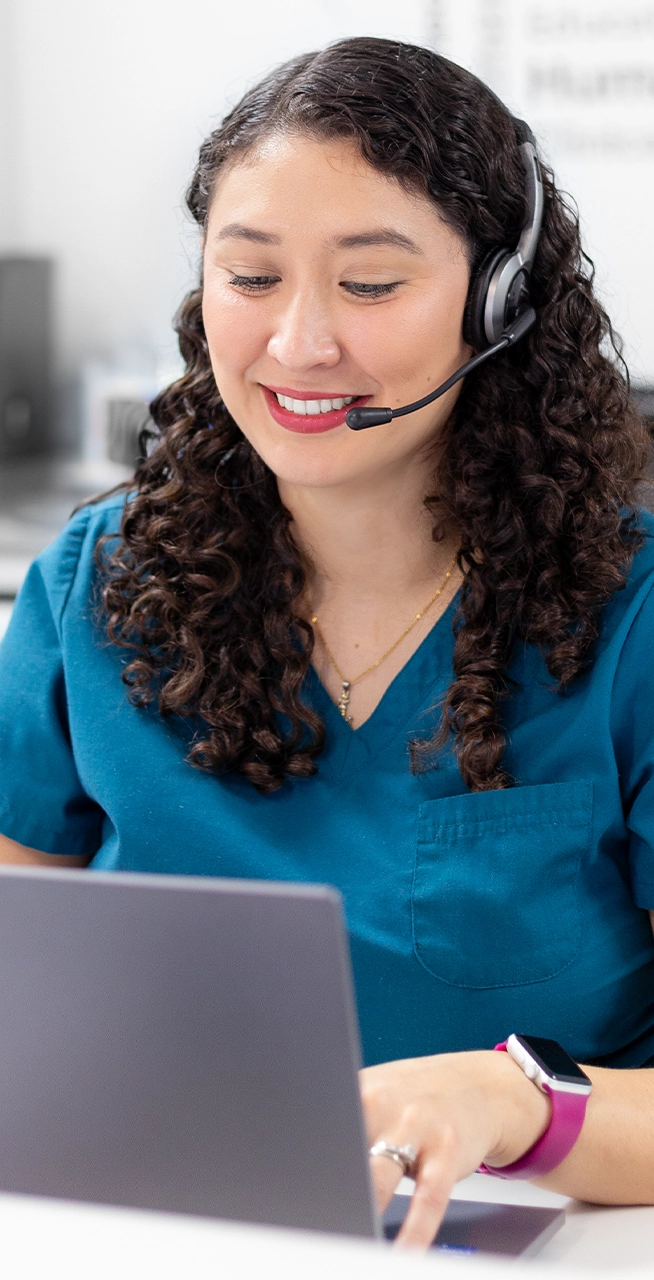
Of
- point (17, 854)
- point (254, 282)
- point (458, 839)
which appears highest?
point (254, 282)

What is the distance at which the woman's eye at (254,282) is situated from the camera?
3.46 feet

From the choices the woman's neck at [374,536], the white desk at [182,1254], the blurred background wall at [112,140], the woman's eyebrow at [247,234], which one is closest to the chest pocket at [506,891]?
the woman's neck at [374,536]

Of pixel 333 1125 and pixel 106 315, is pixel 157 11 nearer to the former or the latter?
pixel 106 315

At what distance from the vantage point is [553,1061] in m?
0.87

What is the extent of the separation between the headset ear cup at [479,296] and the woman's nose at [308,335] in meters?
0.13

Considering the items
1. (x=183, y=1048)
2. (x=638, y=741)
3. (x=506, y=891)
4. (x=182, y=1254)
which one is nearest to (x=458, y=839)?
(x=506, y=891)

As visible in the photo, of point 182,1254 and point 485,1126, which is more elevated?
point 182,1254

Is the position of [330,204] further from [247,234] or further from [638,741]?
[638,741]

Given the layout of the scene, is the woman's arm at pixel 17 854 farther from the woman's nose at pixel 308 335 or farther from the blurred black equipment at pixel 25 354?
the blurred black equipment at pixel 25 354

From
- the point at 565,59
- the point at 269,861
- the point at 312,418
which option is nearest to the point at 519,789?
the point at 269,861

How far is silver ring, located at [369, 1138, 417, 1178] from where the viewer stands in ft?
2.28

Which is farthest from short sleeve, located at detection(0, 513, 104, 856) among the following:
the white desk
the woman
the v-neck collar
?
the white desk

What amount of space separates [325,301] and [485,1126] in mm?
605

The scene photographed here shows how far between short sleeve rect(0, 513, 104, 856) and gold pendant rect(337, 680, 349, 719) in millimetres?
239
